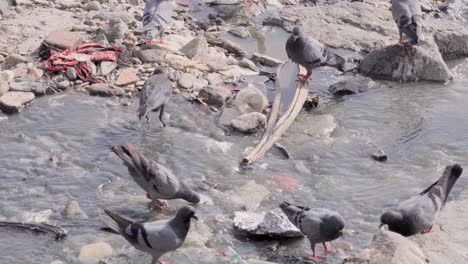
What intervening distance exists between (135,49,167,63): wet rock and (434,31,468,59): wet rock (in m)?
4.99

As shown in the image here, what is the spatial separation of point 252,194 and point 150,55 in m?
3.92

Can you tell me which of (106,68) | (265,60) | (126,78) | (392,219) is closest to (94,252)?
(392,219)

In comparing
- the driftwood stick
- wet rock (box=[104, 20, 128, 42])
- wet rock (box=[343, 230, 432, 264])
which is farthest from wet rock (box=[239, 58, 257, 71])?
wet rock (box=[343, 230, 432, 264])

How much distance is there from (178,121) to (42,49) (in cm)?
273

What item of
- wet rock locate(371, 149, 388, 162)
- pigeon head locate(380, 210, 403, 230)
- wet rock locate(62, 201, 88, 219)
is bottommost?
wet rock locate(62, 201, 88, 219)

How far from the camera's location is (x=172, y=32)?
11820 mm

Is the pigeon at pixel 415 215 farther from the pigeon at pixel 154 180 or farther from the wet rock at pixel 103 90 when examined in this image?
the wet rock at pixel 103 90

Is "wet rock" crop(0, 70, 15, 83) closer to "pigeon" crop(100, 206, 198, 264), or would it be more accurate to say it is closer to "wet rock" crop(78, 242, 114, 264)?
"wet rock" crop(78, 242, 114, 264)

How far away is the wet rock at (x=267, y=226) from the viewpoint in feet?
21.3

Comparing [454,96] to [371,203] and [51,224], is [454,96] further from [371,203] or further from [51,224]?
[51,224]

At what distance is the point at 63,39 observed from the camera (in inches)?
408

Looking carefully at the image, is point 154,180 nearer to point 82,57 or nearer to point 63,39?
point 82,57

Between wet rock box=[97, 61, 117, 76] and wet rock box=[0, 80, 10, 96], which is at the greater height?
wet rock box=[97, 61, 117, 76]

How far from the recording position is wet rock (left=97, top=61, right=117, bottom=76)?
993 centimetres
